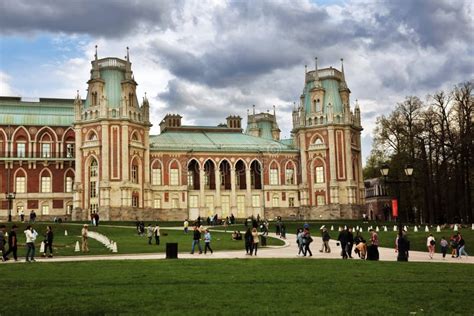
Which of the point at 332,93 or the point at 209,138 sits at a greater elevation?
the point at 332,93

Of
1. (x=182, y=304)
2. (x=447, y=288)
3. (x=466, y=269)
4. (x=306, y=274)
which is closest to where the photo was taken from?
(x=182, y=304)

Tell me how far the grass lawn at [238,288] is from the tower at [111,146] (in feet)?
158

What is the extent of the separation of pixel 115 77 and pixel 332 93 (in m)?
31.5

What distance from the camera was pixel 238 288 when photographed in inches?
720

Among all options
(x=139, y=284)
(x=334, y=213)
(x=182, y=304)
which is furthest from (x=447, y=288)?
(x=334, y=213)

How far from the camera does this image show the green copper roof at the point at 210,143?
83938 mm

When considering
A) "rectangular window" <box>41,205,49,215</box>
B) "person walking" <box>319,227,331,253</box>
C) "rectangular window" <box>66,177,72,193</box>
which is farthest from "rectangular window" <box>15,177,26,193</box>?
"person walking" <box>319,227,331,253</box>

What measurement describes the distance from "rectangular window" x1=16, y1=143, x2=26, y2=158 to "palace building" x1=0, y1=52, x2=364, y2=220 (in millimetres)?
134

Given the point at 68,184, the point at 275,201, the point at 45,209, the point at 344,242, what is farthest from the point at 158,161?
the point at 344,242

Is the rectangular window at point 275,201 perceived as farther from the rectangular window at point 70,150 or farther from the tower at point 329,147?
the rectangular window at point 70,150

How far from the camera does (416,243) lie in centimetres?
4081

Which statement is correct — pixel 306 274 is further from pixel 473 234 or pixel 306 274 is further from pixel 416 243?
pixel 473 234

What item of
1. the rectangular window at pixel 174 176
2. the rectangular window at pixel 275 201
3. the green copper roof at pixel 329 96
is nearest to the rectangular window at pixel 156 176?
the rectangular window at pixel 174 176

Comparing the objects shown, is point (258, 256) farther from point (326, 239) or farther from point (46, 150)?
point (46, 150)
